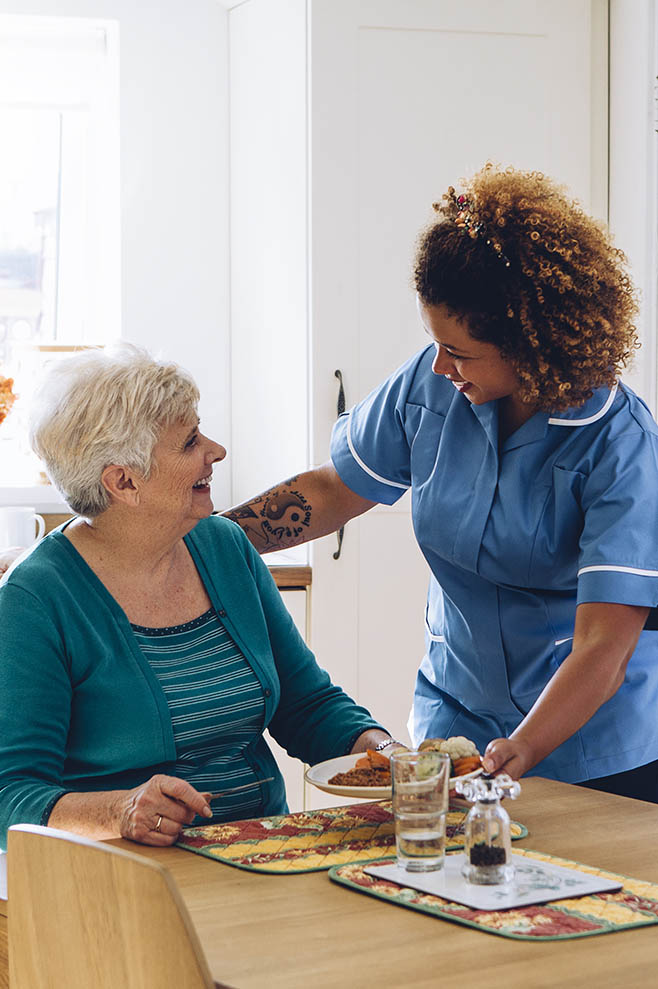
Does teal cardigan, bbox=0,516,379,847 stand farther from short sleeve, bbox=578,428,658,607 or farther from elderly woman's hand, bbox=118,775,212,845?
short sleeve, bbox=578,428,658,607

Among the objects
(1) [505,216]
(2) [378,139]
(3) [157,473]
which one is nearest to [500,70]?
(2) [378,139]

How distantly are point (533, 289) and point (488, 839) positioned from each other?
748mm

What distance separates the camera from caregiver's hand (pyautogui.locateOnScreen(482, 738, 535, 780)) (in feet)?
4.89

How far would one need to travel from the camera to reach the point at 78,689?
5.20ft

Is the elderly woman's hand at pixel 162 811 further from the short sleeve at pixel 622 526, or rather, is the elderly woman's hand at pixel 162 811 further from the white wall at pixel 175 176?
the white wall at pixel 175 176

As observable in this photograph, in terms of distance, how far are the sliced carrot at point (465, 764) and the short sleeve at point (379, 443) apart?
2.07 feet

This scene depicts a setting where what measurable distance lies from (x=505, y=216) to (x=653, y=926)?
Answer: 93 cm

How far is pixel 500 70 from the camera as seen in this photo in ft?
10.1

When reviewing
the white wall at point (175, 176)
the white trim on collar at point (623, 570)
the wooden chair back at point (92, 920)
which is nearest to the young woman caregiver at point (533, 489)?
the white trim on collar at point (623, 570)

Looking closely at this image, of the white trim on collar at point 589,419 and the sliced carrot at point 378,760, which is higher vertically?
the white trim on collar at point 589,419

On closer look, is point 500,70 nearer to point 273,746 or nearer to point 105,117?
point 105,117

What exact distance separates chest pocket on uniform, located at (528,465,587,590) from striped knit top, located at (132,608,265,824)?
0.42m

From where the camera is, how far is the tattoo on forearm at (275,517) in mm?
2074

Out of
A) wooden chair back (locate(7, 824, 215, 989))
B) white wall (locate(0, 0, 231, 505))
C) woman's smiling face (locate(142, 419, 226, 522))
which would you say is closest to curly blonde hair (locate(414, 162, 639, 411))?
woman's smiling face (locate(142, 419, 226, 522))
